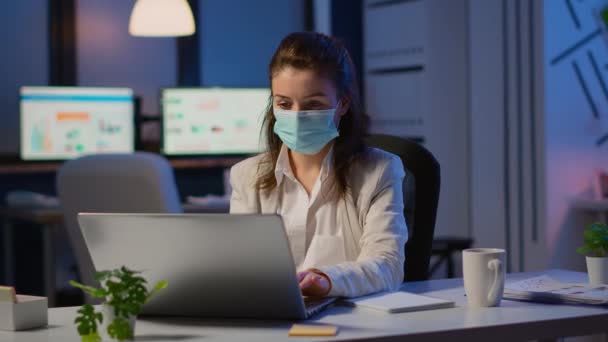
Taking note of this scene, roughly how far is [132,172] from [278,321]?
7.64 ft

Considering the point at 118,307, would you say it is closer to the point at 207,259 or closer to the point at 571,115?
the point at 207,259

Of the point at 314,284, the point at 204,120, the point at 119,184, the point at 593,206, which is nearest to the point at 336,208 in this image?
the point at 314,284

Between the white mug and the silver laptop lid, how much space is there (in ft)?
0.97

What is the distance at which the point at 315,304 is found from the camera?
1.63 meters

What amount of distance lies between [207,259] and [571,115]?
11.6 feet

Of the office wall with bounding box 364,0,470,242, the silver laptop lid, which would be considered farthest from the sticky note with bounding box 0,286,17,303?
the office wall with bounding box 364,0,470,242

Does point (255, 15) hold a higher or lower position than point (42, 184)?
higher

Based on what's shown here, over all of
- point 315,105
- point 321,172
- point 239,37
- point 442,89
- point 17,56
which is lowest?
point 321,172

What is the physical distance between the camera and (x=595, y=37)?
479cm

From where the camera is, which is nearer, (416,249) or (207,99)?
(416,249)

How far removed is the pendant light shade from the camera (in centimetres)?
476

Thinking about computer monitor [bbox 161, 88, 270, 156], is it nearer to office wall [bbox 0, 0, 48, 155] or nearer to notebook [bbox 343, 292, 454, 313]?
office wall [bbox 0, 0, 48, 155]

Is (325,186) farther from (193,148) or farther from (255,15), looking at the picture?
(255,15)

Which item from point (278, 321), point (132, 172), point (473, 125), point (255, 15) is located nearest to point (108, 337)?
point (278, 321)
